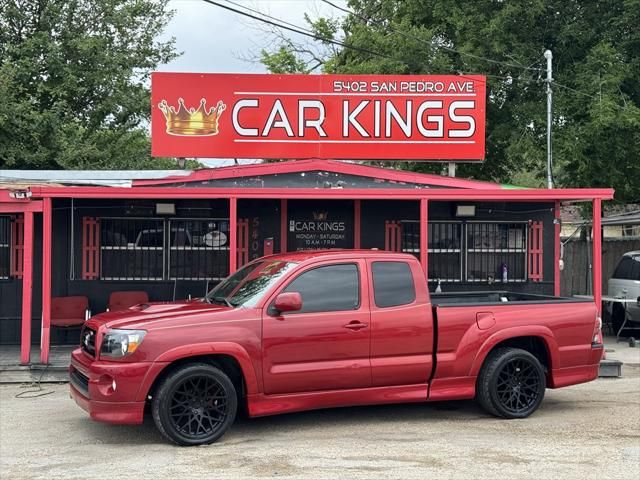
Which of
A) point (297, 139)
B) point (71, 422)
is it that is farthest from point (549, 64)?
point (71, 422)

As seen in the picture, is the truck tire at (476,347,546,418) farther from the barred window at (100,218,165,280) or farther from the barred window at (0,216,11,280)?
the barred window at (0,216,11,280)

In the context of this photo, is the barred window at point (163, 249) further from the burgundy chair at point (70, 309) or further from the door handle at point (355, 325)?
the door handle at point (355, 325)

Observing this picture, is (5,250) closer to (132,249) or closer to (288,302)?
(132,249)

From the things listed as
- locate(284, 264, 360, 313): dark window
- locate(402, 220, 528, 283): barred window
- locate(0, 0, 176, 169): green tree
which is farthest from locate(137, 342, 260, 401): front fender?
locate(0, 0, 176, 169): green tree

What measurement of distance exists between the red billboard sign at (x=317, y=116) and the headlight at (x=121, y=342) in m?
5.87

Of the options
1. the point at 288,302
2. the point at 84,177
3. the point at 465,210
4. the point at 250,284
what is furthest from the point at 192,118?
the point at 288,302

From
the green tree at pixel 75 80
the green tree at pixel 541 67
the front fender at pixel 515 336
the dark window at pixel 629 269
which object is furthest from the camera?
the green tree at pixel 75 80

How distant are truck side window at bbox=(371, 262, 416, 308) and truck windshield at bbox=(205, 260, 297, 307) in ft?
2.93

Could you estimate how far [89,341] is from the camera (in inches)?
271

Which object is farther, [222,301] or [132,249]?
[132,249]

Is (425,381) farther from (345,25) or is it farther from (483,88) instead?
(345,25)

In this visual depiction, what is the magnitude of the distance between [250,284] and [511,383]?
9.88ft

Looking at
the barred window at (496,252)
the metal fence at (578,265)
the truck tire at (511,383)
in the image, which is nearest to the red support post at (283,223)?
the barred window at (496,252)

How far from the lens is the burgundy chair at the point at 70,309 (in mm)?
11672
